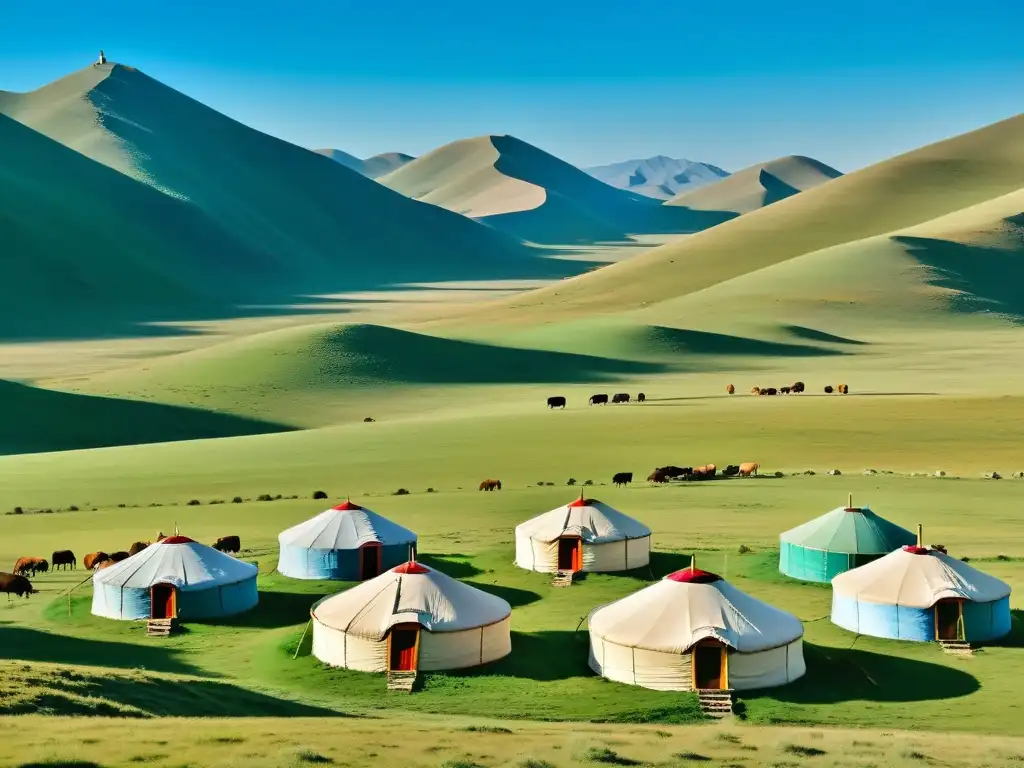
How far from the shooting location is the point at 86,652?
84.1 ft

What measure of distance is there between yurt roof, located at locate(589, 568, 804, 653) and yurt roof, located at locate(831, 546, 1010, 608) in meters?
3.57

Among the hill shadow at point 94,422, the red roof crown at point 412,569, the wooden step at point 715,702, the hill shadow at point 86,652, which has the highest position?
the hill shadow at point 94,422

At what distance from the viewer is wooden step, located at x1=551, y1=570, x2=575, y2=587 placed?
3162cm

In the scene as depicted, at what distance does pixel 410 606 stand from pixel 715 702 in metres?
6.18

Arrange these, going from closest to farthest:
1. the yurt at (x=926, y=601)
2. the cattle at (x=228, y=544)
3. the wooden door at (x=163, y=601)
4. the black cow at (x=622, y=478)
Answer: the yurt at (x=926, y=601)
the wooden door at (x=163, y=601)
the cattle at (x=228, y=544)
the black cow at (x=622, y=478)

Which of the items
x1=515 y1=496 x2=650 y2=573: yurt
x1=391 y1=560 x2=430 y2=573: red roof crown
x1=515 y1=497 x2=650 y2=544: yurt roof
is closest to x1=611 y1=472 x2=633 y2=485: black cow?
x1=515 y1=497 x2=650 y2=544: yurt roof

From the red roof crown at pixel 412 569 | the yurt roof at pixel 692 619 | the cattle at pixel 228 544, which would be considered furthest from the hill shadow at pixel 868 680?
the cattle at pixel 228 544

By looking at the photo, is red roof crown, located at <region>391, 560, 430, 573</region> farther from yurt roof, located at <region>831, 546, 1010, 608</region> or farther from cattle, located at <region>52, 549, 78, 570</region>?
cattle, located at <region>52, 549, 78, 570</region>

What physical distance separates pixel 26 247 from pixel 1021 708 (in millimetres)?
156106

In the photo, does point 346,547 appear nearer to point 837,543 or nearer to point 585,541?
point 585,541

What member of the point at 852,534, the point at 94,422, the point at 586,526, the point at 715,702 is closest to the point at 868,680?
the point at 715,702

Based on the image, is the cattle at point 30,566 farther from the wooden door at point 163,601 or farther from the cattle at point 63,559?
the wooden door at point 163,601

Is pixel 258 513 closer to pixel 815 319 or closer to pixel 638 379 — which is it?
pixel 638 379

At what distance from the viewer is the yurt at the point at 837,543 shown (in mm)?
30812
